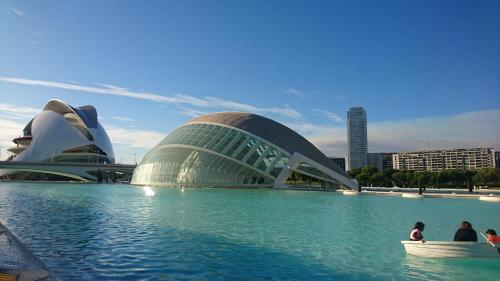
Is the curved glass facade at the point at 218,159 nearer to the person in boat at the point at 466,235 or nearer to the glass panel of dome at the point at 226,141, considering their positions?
the glass panel of dome at the point at 226,141

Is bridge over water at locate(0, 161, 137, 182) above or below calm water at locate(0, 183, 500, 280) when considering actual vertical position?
above

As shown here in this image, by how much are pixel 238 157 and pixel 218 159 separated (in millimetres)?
2679

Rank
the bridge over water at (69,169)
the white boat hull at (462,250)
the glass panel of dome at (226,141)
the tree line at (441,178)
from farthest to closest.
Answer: the bridge over water at (69,169) → the tree line at (441,178) → the glass panel of dome at (226,141) → the white boat hull at (462,250)

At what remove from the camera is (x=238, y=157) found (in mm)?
52406

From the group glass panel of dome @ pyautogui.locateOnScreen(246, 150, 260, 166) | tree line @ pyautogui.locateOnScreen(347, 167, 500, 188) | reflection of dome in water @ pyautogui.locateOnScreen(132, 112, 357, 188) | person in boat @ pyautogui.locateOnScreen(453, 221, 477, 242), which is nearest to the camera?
person in boat @ pyautogui.locateOnScreen(453, 221, 477, 242)

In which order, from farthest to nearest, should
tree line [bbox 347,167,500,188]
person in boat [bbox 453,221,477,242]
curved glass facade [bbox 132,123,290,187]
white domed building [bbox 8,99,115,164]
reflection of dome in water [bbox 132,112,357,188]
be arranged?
white domed building [bbox 8,99,115,164], tree line [bbox 347,167,500,188], reflection of dome in water [bbox 132,112,357,188], curved glass facade [bbox 132,123,290,187], person in boat [bbox 453,221,477,242]

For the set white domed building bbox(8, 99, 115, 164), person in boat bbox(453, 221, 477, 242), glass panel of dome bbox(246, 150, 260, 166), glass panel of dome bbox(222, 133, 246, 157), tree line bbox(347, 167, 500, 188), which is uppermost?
white domed building bbox(8, 99, 115, 164)

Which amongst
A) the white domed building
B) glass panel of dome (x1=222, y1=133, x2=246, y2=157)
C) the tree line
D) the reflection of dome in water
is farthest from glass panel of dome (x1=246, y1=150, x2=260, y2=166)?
the white domed building

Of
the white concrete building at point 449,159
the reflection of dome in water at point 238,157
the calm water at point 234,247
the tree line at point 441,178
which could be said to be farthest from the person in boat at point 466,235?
the white concrete building at point 449,159

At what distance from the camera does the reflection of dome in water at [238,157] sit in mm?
52531

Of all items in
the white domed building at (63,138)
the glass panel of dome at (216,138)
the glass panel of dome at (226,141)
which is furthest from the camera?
Answer: the white domed building at (63,138)

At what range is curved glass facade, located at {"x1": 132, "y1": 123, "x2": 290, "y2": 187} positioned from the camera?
172 feet

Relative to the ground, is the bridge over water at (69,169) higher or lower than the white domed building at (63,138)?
lower

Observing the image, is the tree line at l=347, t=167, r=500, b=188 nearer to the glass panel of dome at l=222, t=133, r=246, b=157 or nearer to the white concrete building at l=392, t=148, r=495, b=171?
the glass panel of dome at l=222, t=133, r=246, b=157
